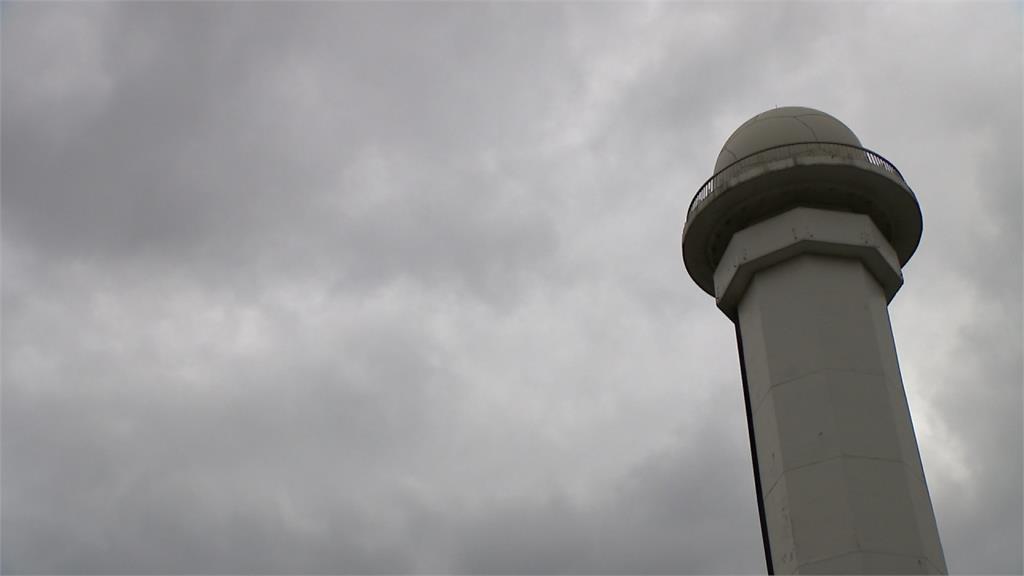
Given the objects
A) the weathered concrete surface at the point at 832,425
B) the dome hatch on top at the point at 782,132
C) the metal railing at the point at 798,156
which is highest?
the dome hatch on top at the point at 782,132

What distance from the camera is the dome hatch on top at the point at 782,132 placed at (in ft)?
101

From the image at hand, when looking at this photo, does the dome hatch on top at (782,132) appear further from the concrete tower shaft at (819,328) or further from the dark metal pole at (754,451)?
the dark metal pole at (754,451)

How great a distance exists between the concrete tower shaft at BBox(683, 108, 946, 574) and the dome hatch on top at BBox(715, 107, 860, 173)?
65 mm

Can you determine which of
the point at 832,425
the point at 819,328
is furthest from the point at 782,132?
the point at 832,425

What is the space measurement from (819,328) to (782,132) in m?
7.45

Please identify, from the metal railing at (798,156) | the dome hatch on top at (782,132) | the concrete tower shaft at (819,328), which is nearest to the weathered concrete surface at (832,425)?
the concrete tower shaft at (819,328)

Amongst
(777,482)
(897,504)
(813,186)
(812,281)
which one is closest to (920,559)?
(897,504)

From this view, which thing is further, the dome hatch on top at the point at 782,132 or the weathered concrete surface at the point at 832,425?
the dome hatch on top at the point at 782,132

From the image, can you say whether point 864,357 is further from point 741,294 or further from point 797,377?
point 741,294

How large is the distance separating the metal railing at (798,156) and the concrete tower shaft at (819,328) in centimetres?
6

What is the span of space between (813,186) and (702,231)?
390 centimetres

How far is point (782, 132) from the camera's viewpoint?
31031 millimetres

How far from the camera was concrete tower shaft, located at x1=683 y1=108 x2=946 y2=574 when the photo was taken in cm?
2434

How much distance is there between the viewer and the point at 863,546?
23.6 m
